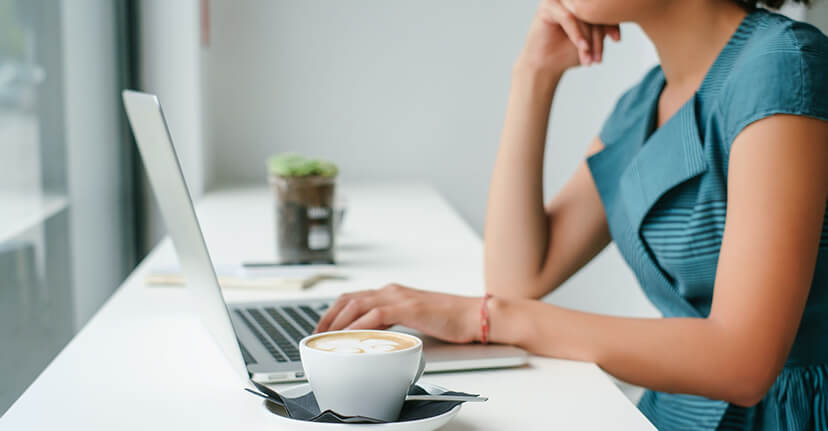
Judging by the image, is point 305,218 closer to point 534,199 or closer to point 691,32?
point 534,199

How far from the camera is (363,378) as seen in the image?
60 cm

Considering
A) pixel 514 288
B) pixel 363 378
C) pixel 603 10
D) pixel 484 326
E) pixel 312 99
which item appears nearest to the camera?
pixel 363 378

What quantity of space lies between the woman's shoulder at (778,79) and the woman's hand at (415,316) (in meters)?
0.36

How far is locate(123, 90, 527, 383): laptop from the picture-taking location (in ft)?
2.30

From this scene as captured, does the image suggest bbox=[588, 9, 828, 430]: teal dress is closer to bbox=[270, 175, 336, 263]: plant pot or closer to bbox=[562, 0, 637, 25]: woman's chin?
bbox=[562, 0, 637, 25]: woman's chin

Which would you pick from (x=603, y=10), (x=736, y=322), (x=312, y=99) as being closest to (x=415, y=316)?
(x=736, y=322)

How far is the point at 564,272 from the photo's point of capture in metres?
1.34

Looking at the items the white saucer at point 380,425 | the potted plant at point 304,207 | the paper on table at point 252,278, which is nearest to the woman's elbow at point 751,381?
the white saucer at point 380,425

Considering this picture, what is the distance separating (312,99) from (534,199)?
4.56 ft

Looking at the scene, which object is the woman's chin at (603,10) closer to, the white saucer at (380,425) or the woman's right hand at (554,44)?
the woman's right hand at (554,44)

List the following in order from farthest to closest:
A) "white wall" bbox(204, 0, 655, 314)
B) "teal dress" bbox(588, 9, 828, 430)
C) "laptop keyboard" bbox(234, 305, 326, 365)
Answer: "white wall" bbox(204, 0, 655, 314) → "teal dress" bbox(588, 9, 828, 430) → "laptop keyboard" bbox(234, 305, 326, 365)

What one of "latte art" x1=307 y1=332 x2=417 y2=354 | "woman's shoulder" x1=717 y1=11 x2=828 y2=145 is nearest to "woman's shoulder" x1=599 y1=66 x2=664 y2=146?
"woman's shoulder" x1=717 y1=11 x2=828 y2=145

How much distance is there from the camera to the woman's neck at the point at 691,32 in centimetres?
113

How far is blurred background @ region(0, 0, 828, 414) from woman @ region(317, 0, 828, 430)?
1090 mm
